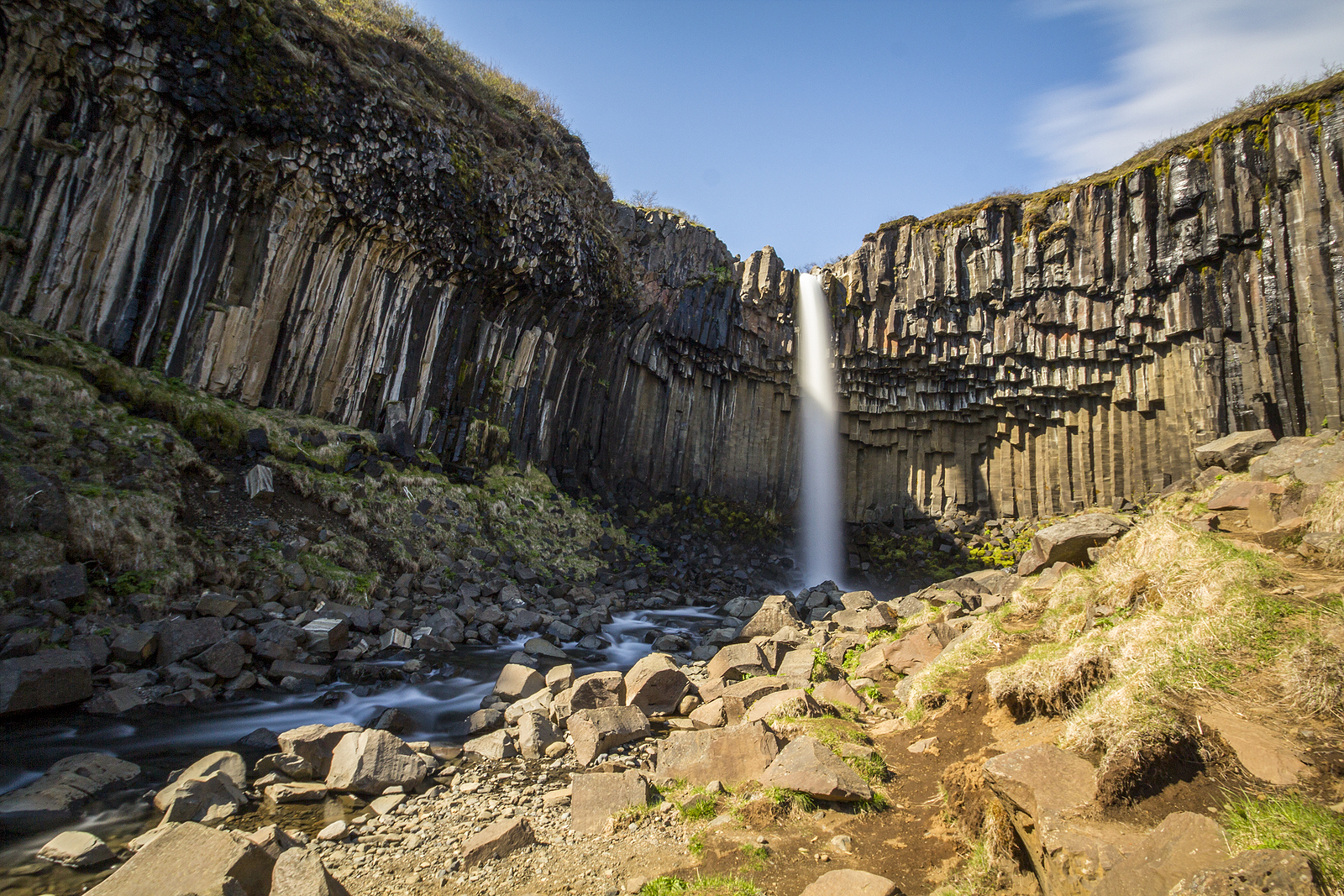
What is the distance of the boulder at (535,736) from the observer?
6.79 meters

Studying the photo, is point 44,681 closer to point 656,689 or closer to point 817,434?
point 656,689

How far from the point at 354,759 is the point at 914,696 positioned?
531cm

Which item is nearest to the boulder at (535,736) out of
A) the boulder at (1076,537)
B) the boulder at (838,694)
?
the boulder at (838,694)

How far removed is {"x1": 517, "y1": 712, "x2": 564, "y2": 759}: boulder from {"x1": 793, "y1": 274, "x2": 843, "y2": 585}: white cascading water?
19.2 metres

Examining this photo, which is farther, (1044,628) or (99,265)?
(99,265)

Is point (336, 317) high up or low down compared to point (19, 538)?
up

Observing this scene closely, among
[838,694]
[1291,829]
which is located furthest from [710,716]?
[1291,829]

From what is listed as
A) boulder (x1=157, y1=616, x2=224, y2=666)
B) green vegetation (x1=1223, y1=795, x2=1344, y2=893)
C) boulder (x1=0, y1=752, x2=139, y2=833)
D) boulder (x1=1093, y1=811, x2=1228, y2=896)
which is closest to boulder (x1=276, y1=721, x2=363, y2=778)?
boulder (x1=0, y1=752, x2=139, y2=833)

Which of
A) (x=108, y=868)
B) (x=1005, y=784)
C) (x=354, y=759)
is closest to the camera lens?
(x=1005, y=784)

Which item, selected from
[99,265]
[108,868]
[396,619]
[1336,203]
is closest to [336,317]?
[99,265]

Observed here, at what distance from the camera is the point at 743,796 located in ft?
16.6

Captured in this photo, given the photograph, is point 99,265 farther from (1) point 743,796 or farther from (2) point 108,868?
(1) point 743,796

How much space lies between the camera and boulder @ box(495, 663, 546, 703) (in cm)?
852

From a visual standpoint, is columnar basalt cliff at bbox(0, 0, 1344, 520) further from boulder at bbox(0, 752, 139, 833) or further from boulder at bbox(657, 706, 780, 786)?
boulder at bbox(657, 706, 780, 786)
